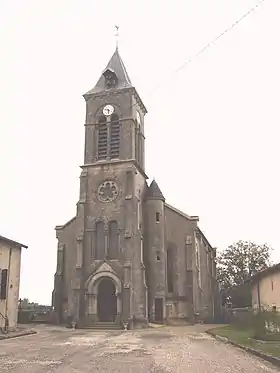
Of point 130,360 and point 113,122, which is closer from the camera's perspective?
point 130,360

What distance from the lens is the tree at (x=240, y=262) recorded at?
61.1 m

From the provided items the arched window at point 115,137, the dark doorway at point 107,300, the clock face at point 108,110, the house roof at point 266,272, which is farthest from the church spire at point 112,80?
the house roof at point 266,272

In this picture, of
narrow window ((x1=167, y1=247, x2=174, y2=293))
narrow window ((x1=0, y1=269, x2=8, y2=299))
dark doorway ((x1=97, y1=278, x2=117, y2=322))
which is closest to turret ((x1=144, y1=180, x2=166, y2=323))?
narrow window ((x1=167, y1=247, x2=174, y2=293))

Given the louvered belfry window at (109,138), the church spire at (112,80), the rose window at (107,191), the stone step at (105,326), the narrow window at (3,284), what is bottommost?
the stone step at (105,326)

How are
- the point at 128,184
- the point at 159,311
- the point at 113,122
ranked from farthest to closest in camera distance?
the point at 113,122 → the point at 128,184 → the point at 159,311

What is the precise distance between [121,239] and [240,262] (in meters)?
28.4

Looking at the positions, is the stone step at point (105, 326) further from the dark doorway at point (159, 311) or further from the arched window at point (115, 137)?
the arched window at point (115, 137)

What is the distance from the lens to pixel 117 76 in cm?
4694

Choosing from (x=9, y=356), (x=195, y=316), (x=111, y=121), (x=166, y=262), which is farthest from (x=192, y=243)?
(x=9, y=356)

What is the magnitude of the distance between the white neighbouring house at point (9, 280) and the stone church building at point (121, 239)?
8.71 metres

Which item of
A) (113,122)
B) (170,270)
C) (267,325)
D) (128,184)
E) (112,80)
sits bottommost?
(267,325)

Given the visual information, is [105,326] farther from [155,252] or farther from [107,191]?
[107,191]

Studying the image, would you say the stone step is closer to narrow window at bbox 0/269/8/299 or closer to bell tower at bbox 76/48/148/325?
bell tower at bbox 76/48/148/325

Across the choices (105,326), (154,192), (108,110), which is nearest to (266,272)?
(105,326)
